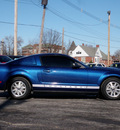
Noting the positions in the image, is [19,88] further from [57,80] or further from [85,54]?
Result: [85,54]

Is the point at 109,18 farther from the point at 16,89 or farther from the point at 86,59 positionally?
the point at 86,59

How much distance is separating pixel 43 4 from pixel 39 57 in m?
14.8

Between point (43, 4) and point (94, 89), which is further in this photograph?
point (43, 4)

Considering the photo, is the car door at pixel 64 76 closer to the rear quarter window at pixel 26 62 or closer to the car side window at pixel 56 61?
the car side window at pixel 56 61

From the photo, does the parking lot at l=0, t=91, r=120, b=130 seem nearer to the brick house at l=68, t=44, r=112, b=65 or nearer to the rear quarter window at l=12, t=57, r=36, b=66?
the rear quarter window at l=12, t=57, r=36, b=66

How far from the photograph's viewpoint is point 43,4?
19906mm

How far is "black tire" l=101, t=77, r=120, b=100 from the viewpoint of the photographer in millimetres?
6238

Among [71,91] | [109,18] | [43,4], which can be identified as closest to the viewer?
[71,91]

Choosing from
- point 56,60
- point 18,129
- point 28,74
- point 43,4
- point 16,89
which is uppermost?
point 43,4

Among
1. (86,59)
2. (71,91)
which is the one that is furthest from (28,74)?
(86,59)

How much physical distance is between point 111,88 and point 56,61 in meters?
2.09

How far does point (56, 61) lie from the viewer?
6.48 m

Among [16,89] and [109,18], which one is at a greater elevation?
[109,18]

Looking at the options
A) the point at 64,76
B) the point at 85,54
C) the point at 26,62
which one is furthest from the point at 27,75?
the point at 85,54
